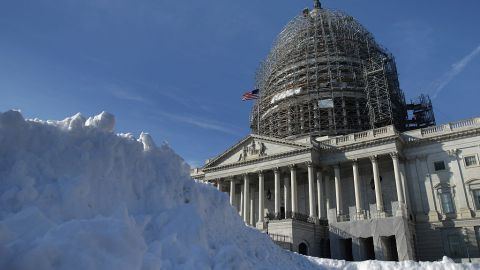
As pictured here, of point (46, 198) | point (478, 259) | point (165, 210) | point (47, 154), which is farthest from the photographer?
point (478, 259)

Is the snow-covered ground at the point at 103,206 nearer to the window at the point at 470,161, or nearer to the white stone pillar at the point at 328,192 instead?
the white stone pillar at the point at 328,192

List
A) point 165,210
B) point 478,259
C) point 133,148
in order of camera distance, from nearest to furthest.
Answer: point 165,210, point 133,148, point 478,259

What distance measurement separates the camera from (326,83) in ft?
189

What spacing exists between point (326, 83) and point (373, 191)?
19.9 meters

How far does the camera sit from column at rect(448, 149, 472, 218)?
122 feet

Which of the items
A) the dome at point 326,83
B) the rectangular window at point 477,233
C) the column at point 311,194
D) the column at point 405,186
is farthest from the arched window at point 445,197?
the dome at point 326,83

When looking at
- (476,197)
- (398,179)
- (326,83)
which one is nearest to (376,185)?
(398,179)

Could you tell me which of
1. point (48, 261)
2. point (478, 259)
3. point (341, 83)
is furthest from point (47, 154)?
point (341, 83)

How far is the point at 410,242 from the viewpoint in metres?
35.1

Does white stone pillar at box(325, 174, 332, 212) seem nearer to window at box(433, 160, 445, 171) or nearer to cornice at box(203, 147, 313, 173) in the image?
cornice at box(203, 147, 313, 173)

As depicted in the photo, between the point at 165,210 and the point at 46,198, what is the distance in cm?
432

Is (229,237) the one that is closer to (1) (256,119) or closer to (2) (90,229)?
(2) (90,229)

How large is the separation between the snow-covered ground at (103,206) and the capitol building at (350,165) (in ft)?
67.1

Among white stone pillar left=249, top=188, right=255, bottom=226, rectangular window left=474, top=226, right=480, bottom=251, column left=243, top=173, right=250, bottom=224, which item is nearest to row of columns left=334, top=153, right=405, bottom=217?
rectangular window left=474, top=226, right=480, bottom=251
